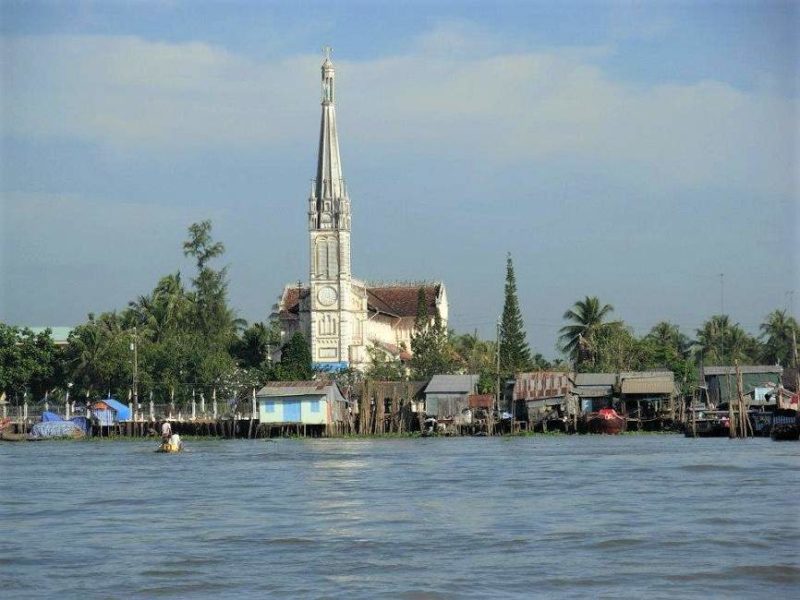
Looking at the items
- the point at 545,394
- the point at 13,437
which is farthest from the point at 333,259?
the point at 13,437

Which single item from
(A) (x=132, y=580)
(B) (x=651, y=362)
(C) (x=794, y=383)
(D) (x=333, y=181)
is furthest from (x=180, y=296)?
(A) (x=132, y=580)

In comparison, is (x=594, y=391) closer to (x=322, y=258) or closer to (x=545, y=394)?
(x=545, y=394)

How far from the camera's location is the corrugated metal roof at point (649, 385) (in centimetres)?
7438

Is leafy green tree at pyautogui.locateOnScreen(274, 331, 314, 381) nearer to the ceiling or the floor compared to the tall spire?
nearer to the floor

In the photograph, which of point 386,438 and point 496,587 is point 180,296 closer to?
point 386,438

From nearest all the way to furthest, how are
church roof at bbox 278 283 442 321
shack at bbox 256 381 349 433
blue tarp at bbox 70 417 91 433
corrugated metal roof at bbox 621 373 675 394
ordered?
1. shack at bbox 256 381 349 433
2. corrugated metal roof at bbox 621 373 675 394
3. blue tarp at bbox 70 417 91 433
4. church roof at bbox 278 283 442 321

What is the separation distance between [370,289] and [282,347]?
66.4 feet

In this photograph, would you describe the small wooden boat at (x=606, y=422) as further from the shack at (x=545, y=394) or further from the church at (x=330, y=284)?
the church at (x=330, y=284)

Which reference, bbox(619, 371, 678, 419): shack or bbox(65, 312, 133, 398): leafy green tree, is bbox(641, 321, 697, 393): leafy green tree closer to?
bbox(619, 371, 678, 419): shack

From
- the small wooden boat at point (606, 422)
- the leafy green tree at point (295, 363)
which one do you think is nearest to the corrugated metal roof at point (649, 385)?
the small wooden boat at point (606, 422)

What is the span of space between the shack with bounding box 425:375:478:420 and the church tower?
55.9 feet

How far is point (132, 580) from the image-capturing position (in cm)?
1953

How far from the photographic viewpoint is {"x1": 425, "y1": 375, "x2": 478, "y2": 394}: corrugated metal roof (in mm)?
80125

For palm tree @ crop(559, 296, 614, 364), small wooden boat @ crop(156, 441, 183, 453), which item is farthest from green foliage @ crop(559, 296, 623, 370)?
small wooden boat @ crop(156, 441, 183, 453)
